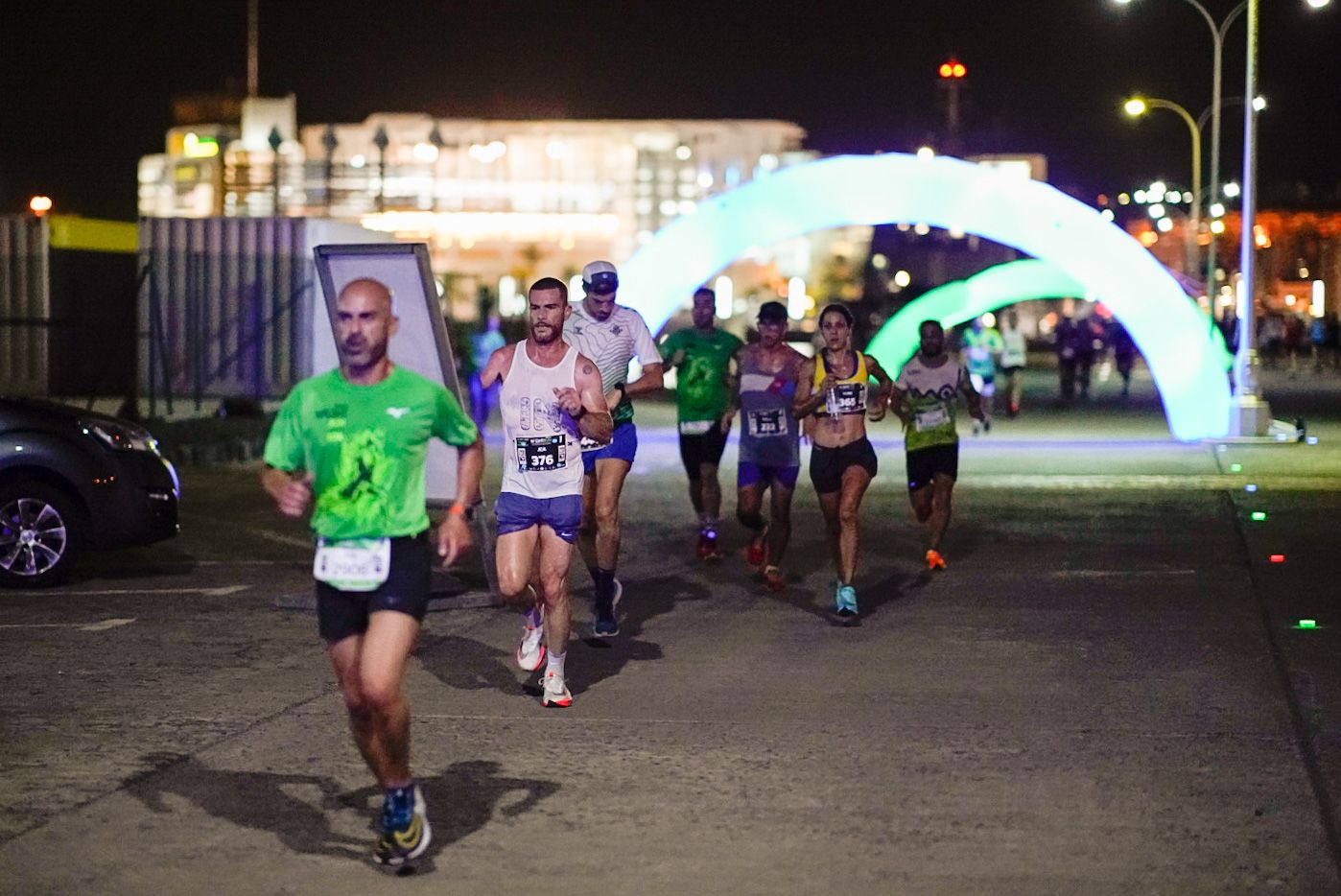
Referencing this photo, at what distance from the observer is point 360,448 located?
5605mm

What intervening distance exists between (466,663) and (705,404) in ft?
14.2

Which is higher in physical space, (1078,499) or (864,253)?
(864,253)

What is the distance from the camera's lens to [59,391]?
26.5 metres

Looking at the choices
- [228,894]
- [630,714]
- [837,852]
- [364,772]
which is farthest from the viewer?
[630,714]

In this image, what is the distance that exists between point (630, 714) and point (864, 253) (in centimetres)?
12099

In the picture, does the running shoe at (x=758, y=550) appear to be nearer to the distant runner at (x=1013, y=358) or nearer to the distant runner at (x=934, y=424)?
the distant runner at (x=934, y=424)

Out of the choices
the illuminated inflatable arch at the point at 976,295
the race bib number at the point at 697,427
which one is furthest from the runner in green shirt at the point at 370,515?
the illuminated inflatable arch at the point at 976,295

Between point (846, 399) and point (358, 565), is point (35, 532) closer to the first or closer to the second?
point (846, 399)

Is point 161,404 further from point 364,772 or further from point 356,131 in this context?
point 356,131

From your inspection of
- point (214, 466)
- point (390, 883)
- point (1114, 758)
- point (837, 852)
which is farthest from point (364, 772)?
point (214, 466)

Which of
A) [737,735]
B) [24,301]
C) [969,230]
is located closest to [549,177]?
[24,301]

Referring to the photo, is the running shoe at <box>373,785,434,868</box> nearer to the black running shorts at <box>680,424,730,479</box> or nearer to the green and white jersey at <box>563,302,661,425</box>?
the green and white jersey at <box>563,302,661,425</box>

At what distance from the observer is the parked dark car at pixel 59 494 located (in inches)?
444

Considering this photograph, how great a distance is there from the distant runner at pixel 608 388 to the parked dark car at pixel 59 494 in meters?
3.44
